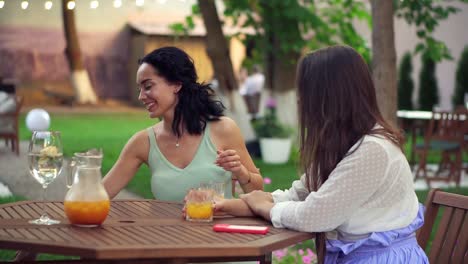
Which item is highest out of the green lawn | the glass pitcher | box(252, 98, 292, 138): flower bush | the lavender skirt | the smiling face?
the smiling face

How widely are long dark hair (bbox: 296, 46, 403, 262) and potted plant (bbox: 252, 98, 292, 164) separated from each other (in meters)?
9.50

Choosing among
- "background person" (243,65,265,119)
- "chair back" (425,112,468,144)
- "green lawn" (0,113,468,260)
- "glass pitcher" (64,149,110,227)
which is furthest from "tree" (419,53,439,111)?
"glass pitcher" (64,149,110,227)

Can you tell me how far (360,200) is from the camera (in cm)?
269

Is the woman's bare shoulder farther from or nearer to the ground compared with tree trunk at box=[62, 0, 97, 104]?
farther from the ground

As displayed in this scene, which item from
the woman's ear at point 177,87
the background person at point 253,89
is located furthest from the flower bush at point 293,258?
the background person at point 253,89

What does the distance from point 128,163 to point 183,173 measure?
266 mm

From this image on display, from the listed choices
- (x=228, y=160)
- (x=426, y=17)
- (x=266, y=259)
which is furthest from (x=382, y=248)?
(x=426, y=17)

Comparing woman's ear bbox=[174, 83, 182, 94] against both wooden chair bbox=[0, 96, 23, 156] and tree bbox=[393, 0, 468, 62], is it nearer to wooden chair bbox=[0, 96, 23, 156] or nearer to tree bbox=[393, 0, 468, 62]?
tree bbox=[393, 0, 468, 62]

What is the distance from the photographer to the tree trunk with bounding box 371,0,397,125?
6.52 meters

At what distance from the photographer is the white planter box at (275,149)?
40.5 ft

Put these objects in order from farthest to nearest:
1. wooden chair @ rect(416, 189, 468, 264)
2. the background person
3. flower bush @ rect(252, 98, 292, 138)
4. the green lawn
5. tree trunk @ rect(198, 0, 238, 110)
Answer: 1. the background person
2. flower bush @ rect(252, 98, 292, 138)
3. tree trunk @ rect(198, 0, 238, 110)
4. the green lawn
5. wooden chair @ rect(416, 189, 468, 264)

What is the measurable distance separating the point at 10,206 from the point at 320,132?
1.07 meters

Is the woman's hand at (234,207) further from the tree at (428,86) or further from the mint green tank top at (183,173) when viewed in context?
the tree at (428,86)

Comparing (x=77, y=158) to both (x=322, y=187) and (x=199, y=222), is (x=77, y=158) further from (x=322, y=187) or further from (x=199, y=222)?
(x=322, y=187)
